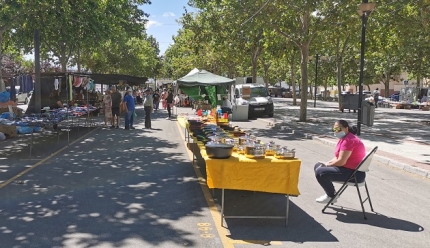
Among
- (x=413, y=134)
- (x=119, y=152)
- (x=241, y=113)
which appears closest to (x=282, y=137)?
(x=413, y=134)

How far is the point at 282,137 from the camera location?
15.4 metres

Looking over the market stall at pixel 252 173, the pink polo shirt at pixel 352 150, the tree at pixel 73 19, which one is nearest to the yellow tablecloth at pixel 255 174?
the market stall at pixel 252 173

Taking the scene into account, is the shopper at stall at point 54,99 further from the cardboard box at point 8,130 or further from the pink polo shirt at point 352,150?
the pink polo shirt at point 352,150

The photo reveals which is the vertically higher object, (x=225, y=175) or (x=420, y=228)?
(x=225, y=175)

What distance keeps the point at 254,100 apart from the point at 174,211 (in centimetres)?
2002

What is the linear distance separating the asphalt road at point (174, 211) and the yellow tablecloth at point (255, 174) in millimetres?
514

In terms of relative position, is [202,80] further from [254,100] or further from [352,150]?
[254,100]

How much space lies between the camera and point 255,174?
5148mm

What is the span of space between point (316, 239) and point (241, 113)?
19.1 m

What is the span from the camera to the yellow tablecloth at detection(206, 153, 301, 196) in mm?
5105

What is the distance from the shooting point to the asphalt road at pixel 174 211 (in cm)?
467

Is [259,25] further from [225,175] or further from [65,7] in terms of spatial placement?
[225,175]

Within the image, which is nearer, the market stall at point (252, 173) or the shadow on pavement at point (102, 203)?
the shadow on pavement at point (102, 203)

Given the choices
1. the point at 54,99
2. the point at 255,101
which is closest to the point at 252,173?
the point at 54,99
